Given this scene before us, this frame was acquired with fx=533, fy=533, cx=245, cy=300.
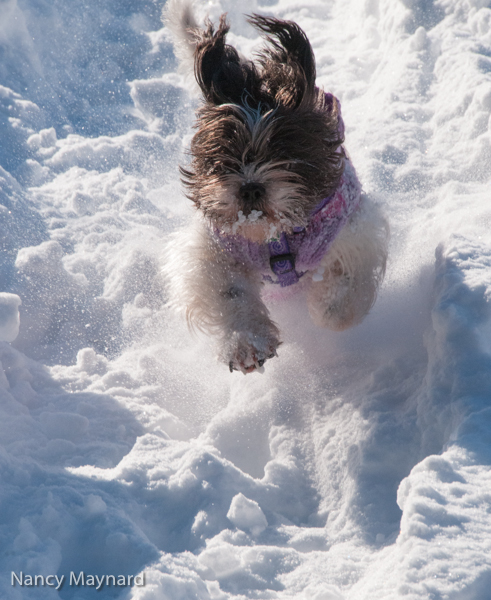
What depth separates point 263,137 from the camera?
185 centimetres

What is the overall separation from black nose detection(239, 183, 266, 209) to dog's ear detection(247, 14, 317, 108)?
34cm

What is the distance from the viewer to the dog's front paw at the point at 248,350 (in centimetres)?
232

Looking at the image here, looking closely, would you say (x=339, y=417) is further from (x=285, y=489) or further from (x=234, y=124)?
(x=234, y=124)

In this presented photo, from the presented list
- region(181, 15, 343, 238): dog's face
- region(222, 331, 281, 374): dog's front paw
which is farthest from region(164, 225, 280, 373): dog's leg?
region(181, 15, 343, 238): dog's face

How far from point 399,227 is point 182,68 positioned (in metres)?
1.79

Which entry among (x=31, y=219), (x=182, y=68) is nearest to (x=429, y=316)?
(x=182, y=68)

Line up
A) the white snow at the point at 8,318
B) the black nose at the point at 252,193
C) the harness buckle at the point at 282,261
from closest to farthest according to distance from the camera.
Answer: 1. the black nose at the point at 252,193
2. the harness buckle at the point at 282,261
3. the white snow at the point at 8,318

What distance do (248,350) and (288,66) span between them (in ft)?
3.79

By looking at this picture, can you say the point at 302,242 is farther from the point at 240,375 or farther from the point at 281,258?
the point at 240,375

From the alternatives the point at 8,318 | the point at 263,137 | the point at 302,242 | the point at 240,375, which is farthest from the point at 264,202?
the point at 8,318

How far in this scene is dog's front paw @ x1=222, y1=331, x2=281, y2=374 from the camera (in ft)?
7.63

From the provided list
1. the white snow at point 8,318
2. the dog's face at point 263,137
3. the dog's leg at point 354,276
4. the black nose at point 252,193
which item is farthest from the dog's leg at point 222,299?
the white snow at point 8,318

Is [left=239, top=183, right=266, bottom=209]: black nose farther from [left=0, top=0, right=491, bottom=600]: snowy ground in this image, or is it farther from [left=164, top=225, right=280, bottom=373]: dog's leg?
[left=0, top=0, right=491, bottom=600]: snowy ground

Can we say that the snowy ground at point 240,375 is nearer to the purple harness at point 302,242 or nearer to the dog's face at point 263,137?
the purple harness at point 302,242
